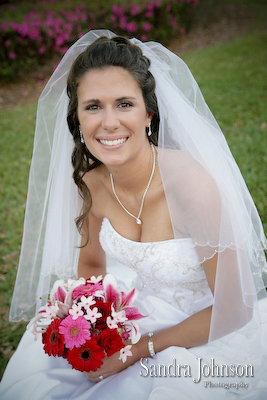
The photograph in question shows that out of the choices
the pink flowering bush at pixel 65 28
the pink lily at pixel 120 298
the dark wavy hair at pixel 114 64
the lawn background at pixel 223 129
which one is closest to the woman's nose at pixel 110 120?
the dark wavy hair at pixel 114 64

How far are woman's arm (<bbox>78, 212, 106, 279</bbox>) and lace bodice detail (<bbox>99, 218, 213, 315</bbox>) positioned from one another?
9.8 inches

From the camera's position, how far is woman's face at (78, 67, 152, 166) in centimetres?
227

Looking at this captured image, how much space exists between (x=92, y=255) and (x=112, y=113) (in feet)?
4.38

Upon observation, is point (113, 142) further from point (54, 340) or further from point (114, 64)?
point (54, 340)

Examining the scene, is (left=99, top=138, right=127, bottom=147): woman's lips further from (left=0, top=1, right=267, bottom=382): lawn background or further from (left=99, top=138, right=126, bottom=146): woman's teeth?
(left=0, top=1, right=267, bottom=382): lawn background

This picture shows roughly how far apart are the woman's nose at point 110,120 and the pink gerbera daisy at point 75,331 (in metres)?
1.16

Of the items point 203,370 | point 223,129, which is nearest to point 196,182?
point 203,370

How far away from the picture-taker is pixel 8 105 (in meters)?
10.4

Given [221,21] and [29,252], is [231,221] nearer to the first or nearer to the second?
[29,252]

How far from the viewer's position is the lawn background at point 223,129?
4.70 metres

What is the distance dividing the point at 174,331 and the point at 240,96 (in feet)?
22.9

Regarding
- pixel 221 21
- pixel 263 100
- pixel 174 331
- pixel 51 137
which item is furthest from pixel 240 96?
pixel 221 21

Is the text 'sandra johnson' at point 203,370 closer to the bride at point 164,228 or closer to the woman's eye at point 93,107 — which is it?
the bride at point 164,228

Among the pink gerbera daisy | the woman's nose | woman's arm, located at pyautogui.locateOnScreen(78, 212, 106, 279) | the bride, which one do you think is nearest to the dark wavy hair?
the bride
